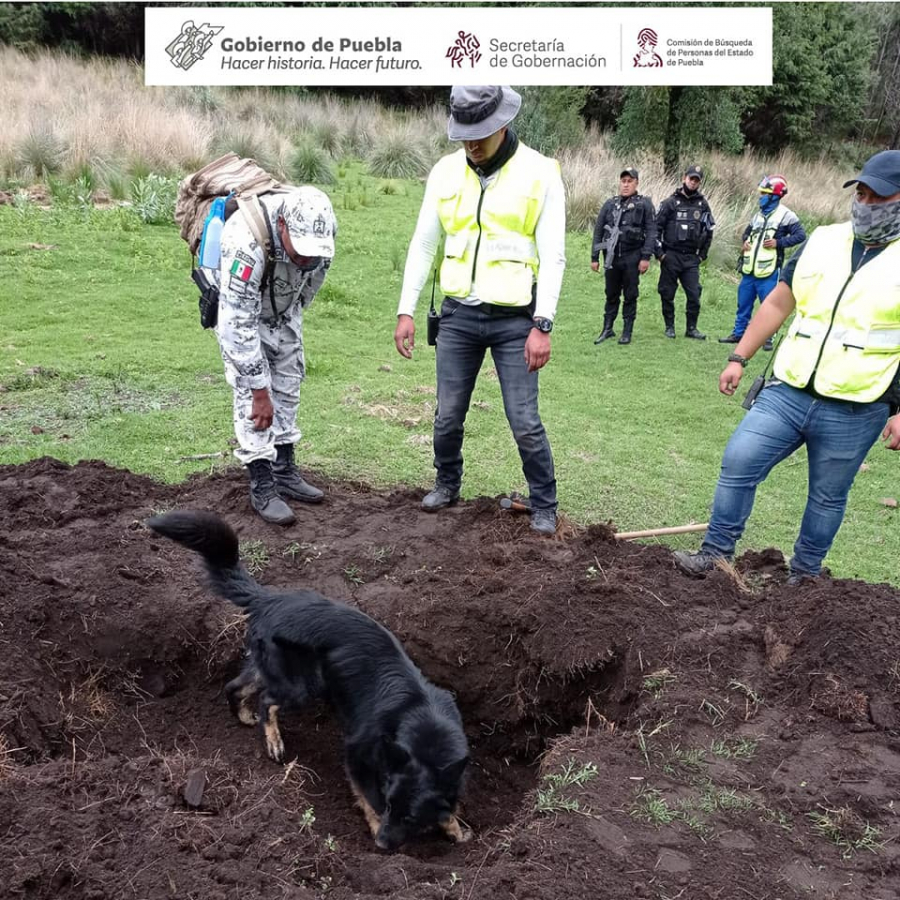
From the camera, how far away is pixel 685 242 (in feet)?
40.8

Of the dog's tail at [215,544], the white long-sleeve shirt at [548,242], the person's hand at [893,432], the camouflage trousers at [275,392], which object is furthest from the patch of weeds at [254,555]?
the person's hand at [893,432]

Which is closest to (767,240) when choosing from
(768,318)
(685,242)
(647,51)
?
(685,242)

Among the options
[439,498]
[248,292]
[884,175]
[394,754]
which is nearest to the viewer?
[394,754]

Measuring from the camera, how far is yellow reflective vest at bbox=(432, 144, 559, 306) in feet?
16.6

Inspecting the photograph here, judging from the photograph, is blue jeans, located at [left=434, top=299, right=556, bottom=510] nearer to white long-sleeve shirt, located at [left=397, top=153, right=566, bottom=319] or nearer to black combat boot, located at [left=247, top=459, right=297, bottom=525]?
white long-sleeve shirt, located at [left=397, top=153, right=566, bottom=319]

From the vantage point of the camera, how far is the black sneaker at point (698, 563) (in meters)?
5.01

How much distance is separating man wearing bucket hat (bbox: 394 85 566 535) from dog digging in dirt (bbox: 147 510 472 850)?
188cm

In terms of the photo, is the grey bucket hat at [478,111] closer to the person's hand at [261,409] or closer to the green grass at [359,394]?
the person's hand at [261,409]

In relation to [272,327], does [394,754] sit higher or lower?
lower

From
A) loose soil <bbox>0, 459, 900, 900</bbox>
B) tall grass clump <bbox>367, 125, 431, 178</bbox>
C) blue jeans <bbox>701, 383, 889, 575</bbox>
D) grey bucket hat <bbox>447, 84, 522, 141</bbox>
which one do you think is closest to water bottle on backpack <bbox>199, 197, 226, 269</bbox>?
grey bucket hat <bbox>447, 84, 522, 141</bbox>

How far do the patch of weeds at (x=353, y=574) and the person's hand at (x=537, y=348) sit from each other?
1.56 metres

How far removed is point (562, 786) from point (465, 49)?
15.8m

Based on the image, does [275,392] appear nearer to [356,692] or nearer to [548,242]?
[548,242]

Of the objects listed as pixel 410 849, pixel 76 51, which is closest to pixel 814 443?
pixel 410 849
